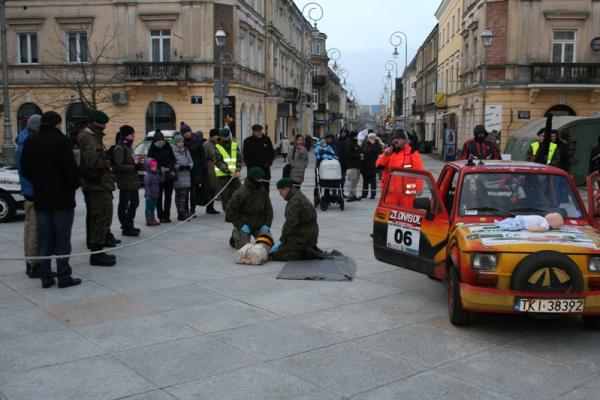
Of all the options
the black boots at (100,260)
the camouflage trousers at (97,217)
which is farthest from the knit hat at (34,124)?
the black boots at (100,260)

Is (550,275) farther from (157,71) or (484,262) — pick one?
(157,71)

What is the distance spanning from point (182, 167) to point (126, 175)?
249cm

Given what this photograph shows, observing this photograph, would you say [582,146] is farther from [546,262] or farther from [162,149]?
[546,262]

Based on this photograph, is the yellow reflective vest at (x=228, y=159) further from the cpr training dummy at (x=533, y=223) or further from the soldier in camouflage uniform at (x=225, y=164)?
the cpr training dummy at (x=533, y=223)

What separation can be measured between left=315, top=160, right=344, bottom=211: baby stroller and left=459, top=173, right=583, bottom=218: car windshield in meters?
8.39

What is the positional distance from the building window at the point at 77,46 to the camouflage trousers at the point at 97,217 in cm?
2734

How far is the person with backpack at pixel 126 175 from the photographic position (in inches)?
436

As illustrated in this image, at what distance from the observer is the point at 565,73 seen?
3284 centimetres

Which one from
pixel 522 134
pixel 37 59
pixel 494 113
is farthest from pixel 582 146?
pixel 37 59

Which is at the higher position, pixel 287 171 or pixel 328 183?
pixel 287 171

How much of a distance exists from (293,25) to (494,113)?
3116 centimetres

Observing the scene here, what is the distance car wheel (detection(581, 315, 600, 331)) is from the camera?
6.46 m

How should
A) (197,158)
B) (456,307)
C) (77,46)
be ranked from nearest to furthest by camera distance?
(456,307) → (197,158) → (77,46)

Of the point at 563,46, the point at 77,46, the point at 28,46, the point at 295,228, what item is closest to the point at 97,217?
the point at 295,228
